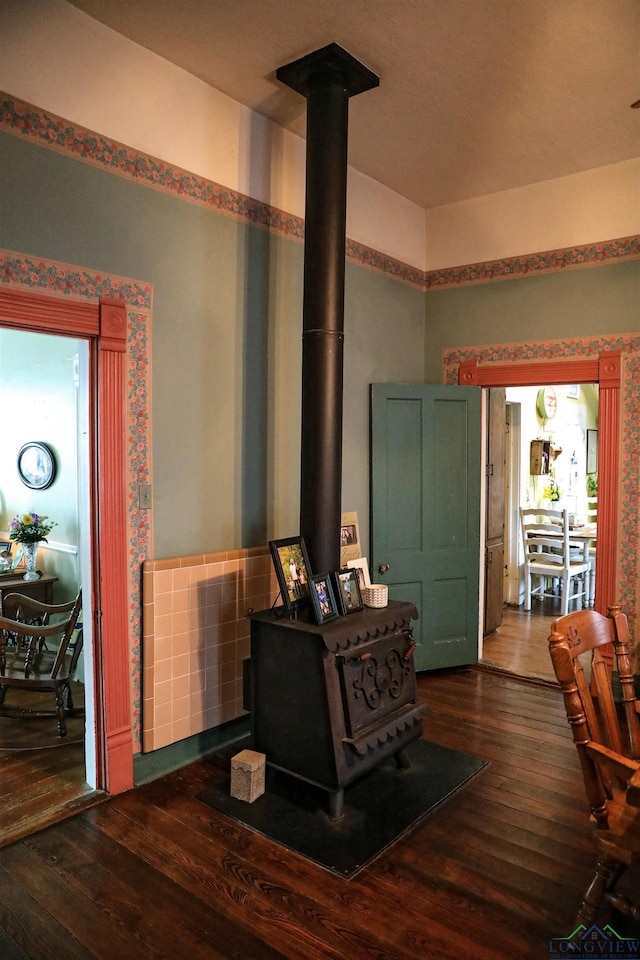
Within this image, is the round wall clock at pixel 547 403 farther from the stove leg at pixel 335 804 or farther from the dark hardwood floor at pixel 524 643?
the stove leg at pixel 335 804

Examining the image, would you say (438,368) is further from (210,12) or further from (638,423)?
(210,12)

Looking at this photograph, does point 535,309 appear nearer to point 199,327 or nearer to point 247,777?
point 199,327

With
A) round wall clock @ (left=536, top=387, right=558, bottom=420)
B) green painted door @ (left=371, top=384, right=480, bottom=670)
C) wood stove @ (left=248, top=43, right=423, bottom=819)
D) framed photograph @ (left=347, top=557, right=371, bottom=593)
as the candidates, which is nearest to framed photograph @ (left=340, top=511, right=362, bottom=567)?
green painted door @ (left=371, top=384, right=480, bottom=670)

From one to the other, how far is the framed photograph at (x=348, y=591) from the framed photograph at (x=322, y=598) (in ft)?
0.11

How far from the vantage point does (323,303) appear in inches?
124

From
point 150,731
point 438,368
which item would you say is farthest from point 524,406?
point 150,731

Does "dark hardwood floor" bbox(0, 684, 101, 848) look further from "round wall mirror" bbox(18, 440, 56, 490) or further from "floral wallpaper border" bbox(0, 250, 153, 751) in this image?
"round wall mirror" bbox(18, 440, 56, 490)

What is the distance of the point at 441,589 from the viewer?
4.60 m

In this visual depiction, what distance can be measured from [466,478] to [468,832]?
2510 millimetres

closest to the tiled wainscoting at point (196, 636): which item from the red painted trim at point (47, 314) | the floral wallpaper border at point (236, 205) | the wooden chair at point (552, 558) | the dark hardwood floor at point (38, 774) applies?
the dark hardwood floor at point (38, 774)

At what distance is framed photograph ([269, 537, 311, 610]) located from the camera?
9.54ft

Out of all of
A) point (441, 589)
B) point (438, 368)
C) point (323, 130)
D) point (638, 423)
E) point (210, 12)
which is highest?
point (210, 12)

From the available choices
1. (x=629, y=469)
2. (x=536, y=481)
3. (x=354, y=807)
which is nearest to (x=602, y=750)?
(x=354, y=807)

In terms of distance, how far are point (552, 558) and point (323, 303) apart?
4.24 meters
